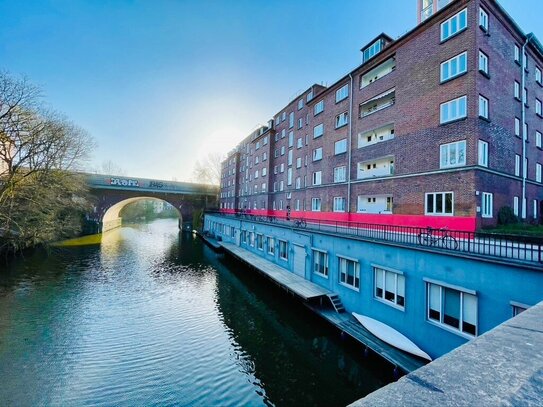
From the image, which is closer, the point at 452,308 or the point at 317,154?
the point at 452,308

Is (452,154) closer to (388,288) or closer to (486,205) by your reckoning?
(486,205)

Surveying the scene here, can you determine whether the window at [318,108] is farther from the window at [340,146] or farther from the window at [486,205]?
the window at [486,205]

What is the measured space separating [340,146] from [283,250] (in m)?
10.7

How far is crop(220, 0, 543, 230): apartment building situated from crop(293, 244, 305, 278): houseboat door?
5706 millimetres

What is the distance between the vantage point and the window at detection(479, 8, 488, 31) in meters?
13.9

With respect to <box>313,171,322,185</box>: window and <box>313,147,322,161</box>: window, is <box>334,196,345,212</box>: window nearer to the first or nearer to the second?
<box>313,171,322,185</box>: window

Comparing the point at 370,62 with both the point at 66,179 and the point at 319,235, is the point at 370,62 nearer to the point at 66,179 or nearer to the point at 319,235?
the point at 319,235

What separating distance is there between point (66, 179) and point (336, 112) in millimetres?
27121

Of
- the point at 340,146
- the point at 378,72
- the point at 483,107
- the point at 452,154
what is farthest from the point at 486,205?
the point at 378,72

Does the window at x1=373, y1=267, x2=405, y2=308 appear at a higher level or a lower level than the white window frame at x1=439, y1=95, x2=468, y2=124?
lower

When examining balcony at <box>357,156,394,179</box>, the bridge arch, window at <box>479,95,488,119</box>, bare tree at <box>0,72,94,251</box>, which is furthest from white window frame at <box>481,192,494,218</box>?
the bridge arch

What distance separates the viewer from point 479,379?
1.69m

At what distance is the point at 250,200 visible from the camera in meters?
45.1

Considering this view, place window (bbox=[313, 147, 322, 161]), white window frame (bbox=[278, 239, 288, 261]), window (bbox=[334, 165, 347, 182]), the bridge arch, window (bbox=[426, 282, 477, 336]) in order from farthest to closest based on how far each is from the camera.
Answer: the bridge arch < window (bbox=[313, 147, 322, 161]) < window (bbox=[334, 165, 347, 182]) < white window frame (bbox=[278, 239, 288, 261]) < window (bbox=[426, 282, 477, 336])
